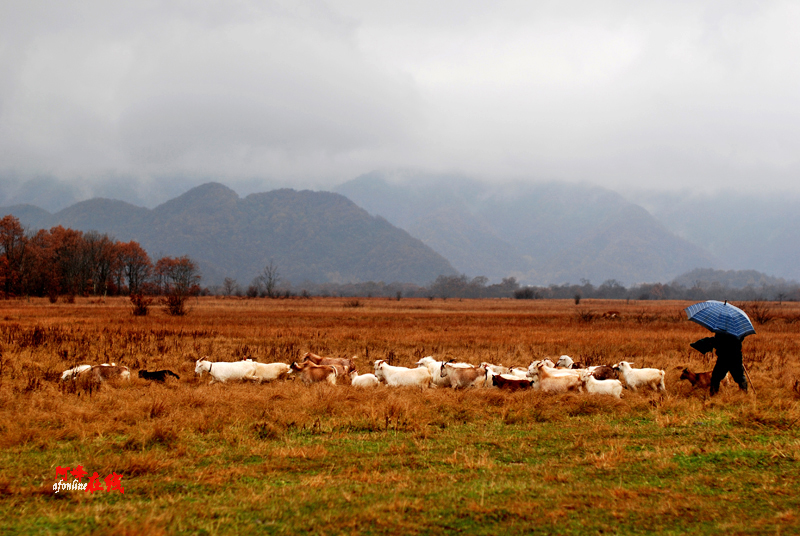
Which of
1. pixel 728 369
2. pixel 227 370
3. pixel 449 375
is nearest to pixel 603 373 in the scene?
pixel 728 369

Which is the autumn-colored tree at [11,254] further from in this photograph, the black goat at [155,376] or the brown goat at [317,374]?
the brown goat at [317,374]

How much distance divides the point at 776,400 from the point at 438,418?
757 cm

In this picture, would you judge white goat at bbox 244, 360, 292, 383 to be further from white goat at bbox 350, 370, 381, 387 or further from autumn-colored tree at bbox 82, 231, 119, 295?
autumn-colored tree at bbox 82, 231, 119, 295

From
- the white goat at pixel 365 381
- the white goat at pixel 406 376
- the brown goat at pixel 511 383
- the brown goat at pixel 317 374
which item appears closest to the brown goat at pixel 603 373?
the brown goat at pixel 511 383

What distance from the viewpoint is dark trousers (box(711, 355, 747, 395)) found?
38.6 feet

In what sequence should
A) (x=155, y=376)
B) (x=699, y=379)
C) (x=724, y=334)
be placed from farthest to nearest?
(x=699, y=379) < (x=155, y=376) < (x=724, y=334)

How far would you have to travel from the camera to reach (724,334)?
11477 millimetres

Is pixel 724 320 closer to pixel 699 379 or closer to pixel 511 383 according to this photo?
pixel 699 379

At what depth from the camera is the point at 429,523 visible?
5.18 metres

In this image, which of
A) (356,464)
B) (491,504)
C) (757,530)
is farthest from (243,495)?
(757,530)

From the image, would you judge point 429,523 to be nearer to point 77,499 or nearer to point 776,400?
point 77,499

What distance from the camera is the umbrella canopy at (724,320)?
11195 millimetres

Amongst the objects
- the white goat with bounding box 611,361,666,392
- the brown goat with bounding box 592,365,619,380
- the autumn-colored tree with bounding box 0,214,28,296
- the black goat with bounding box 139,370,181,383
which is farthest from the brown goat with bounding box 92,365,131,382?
the autumn-colored tree with bounding box 0,214,28,296

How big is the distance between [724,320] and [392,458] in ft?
28.2
